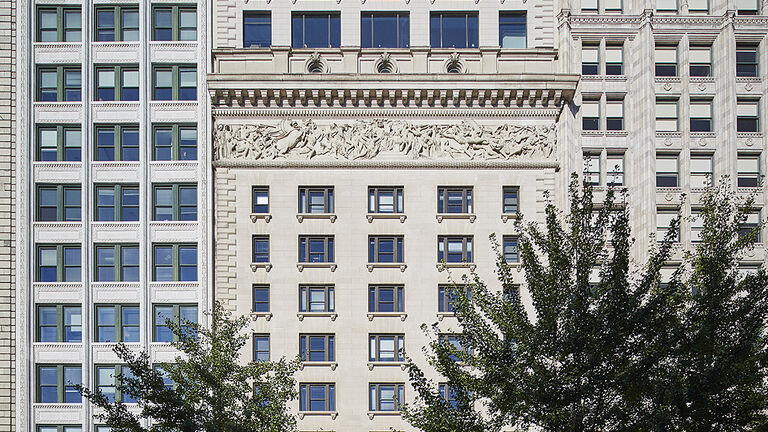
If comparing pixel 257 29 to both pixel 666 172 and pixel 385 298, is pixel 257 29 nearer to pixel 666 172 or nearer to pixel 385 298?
pixel 385 298

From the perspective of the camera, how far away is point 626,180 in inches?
1802

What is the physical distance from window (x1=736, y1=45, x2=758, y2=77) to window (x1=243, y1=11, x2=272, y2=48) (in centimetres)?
2534

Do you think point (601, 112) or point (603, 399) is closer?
point (603, 399)

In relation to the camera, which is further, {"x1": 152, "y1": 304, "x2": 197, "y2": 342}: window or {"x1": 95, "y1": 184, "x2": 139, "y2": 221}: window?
{"x1": 95, "y1": 184, "x2": 139, "y2": 221}: window

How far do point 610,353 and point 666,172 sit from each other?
22984mm

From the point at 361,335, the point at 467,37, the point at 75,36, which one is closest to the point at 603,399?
the point at 361,335

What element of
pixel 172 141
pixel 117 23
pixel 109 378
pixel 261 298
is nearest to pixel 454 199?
pixel 261 298

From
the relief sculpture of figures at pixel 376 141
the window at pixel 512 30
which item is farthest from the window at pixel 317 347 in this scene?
the window at pixel 512 30

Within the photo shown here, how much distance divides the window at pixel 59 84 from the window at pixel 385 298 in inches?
738

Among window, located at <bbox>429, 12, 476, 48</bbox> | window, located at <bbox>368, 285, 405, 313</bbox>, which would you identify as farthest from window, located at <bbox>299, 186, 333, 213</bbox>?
window, located at <bbox>429, 12, 476, 48</bbox>

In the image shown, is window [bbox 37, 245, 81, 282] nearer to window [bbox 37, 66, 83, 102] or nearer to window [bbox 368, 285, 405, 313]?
window [bbox 37, 66, 83, 102]

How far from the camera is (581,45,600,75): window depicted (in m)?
46.6

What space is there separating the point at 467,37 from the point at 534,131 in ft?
21.0

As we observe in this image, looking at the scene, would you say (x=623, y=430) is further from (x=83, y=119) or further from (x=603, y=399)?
(x=83, y=119)
